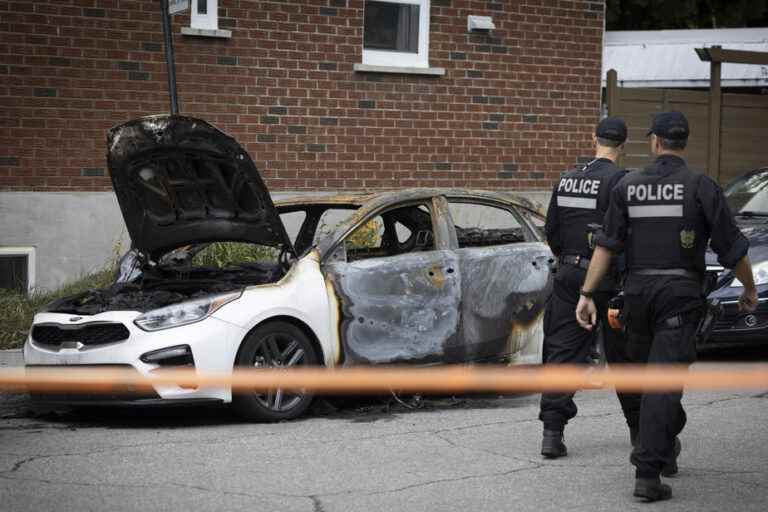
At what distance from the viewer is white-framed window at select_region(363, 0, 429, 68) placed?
14.2 m

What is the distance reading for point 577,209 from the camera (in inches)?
295

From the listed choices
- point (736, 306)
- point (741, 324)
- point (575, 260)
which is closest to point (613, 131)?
point (575, 260)

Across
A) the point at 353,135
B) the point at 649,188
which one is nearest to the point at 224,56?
the point at 353,135

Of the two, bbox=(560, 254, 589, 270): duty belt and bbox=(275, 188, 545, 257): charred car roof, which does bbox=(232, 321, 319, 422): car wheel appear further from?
bbox=(560, 254, 589, 270): duty belt

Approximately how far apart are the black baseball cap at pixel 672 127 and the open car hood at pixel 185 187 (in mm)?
2805

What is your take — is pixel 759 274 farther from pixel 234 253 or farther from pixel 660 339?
pixel 660 339

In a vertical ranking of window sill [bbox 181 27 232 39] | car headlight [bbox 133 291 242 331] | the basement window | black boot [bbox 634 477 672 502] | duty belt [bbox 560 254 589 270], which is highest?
the basement window

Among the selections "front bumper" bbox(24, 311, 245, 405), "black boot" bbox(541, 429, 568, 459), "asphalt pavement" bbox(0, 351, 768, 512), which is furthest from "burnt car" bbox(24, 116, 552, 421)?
"black boot" bbox(541, 429, 568, 459)

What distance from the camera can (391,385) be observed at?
8.93m

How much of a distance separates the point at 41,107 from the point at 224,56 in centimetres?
187

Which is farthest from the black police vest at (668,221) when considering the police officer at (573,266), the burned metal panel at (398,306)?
the burned metal panel at (398,306)

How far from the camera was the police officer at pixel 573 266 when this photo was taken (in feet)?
24.1

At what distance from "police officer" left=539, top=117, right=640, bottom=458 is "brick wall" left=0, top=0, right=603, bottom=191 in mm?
6408

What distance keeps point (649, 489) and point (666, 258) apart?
1087 mm
